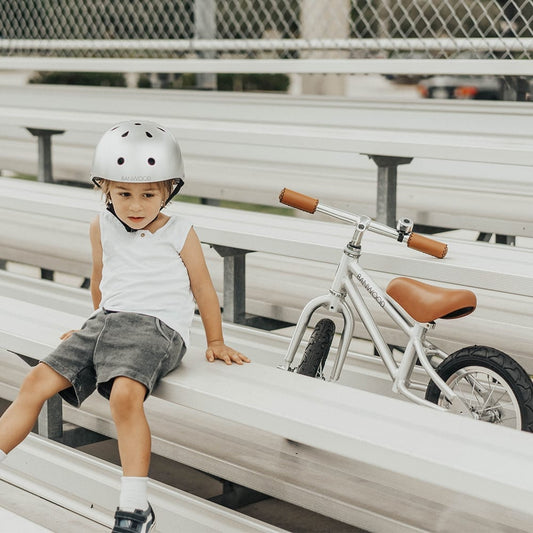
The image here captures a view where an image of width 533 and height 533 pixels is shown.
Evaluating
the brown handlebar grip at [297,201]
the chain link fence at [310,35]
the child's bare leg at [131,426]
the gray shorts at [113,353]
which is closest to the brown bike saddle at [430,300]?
the brown handlebar grip at [297,201]

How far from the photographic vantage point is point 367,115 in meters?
3.69

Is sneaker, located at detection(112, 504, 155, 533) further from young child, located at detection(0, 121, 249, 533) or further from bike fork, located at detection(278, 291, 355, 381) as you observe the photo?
bike fork, located at detection(278, 291, 355, 381)

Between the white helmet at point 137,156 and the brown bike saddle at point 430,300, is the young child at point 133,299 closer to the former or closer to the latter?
the white helmet at point 137,156

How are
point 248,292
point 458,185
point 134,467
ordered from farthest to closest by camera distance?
point 458,185, point 248,292, point 134,467

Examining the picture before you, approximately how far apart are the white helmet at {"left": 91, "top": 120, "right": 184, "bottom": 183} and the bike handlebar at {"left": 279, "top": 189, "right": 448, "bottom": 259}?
0.28m

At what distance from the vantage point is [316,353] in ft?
7.59

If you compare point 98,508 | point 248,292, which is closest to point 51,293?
point 248,292

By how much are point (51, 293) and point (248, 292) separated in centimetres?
69

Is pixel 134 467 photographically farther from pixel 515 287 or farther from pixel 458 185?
pixel 458 185

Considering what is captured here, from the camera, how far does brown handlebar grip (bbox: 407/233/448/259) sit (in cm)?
221

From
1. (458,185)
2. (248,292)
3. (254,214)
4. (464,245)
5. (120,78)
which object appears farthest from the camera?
(120,78)

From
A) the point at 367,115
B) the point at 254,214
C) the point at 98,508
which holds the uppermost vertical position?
the point at 367,115

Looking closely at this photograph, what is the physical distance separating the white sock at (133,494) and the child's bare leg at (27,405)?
11.6 inches

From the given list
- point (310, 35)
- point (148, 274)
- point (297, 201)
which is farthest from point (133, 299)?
point (310, 35)
